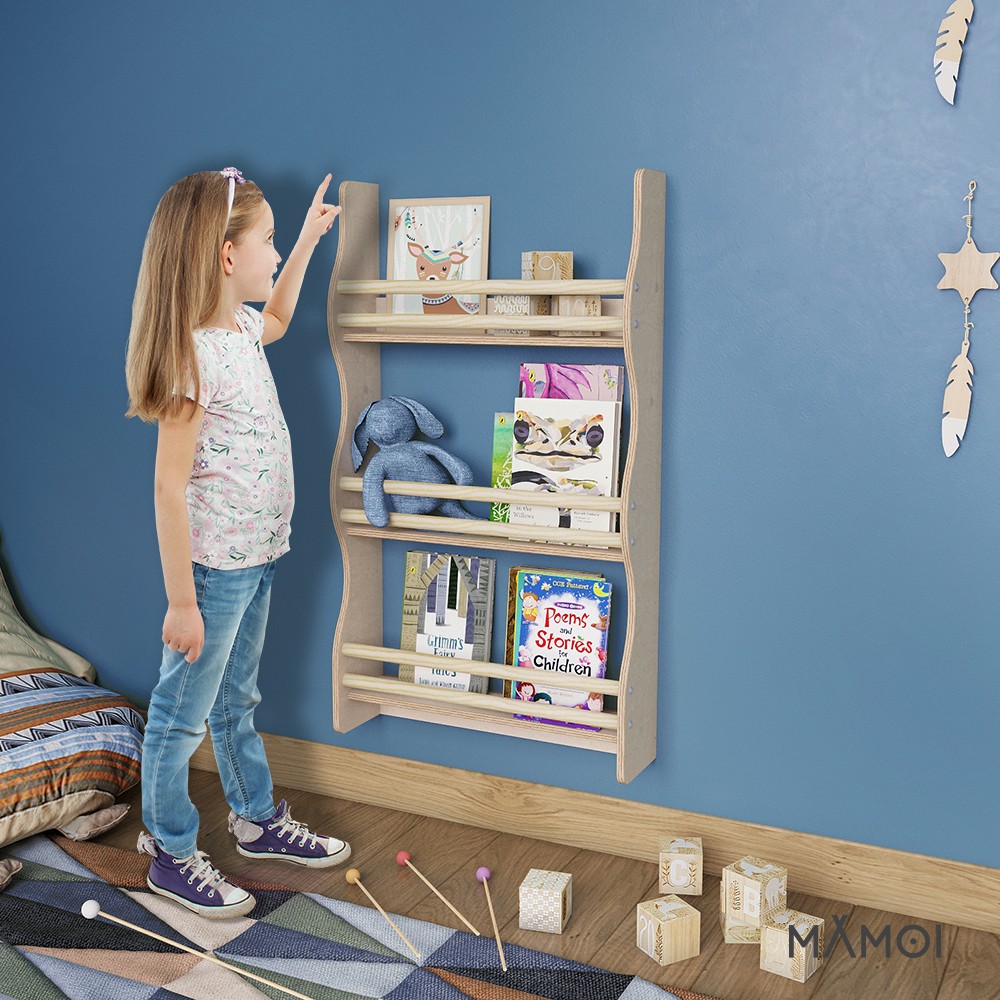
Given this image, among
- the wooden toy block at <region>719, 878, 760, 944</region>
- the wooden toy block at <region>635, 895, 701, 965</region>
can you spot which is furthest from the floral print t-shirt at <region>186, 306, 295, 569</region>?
the wooden toy block at <region>719, 878, 760, 944</region>

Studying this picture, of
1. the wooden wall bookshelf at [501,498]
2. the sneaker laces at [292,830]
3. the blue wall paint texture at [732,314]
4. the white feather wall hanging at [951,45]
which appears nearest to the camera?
the white feather wall hanging at [951,45]

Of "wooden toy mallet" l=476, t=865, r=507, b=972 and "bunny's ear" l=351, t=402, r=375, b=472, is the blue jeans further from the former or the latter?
"wooden toy mallet" l=476, t=865, r=507, b=972

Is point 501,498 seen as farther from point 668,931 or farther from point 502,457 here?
point 668,931

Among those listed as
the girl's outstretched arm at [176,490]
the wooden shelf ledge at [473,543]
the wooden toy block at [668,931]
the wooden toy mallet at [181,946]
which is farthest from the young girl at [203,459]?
the wooden toy block at [668,931]

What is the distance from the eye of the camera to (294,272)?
2.19 metres

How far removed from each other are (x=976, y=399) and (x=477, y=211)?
3.25 feet

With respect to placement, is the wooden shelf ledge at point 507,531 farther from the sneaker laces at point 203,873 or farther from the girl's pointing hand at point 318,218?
the sneaker laces at point 203,873

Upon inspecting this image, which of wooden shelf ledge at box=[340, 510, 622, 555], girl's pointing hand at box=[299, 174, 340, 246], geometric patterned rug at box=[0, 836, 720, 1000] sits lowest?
geometric patterned rug at box=[0, 836, 720, 1000]

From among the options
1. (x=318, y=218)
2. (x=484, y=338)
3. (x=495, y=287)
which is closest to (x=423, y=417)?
(x=484, y=338)

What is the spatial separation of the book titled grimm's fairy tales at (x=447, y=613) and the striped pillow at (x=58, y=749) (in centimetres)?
Answer: 71

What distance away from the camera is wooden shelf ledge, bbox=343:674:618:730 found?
201cm

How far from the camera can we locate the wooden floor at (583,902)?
5.79 ft

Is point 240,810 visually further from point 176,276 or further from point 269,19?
point 269,19

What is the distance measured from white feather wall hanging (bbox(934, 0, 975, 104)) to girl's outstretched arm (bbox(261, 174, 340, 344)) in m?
1.11
